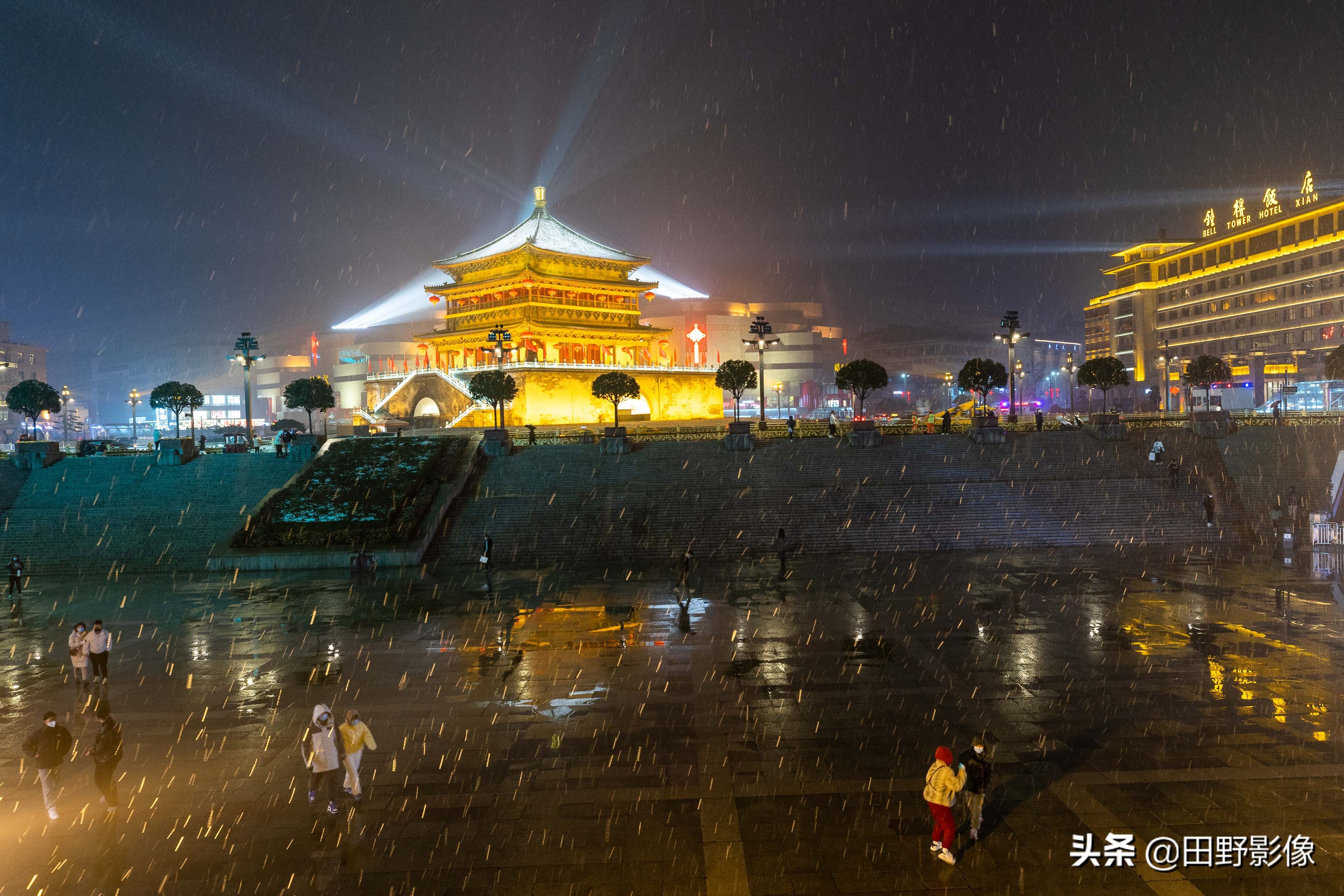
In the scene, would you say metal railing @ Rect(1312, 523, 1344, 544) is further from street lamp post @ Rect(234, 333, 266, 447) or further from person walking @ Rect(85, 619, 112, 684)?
street lamp post @ Rect(234, 333, 266, 447)

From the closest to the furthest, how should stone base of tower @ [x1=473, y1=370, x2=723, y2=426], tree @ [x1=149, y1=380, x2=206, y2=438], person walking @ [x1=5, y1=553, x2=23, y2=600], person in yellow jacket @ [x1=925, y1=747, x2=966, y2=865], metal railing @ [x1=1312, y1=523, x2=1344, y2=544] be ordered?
person in yellow jacket @ [x1=925, y1=747, x2=966, y2=865] → person walking @ [x1=5, y1=553, x2=23, y2=600] → metal railing @ [x1=1312, y1=523, x2=1344, y2=544] → tree @ [x1=149, y1=380, x2=206, y2=438] → stone base of tower @ [x1=473, y1=370, x2=723, y2=426]

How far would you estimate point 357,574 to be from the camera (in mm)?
23125

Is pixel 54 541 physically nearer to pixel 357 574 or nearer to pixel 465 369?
pixel 357 574

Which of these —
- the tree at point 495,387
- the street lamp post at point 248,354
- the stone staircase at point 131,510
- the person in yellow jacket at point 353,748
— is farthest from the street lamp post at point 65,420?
the person in yellow jacket at point 353,748

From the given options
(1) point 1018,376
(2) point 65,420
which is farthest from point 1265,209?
(2) point 65,420

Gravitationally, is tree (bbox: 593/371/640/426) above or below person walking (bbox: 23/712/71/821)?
above

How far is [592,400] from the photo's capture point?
5375 centimetres

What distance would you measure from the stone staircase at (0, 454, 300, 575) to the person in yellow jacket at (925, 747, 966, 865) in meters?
24.2

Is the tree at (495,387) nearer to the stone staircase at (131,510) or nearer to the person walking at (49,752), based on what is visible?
the stone staircase at (131,510)

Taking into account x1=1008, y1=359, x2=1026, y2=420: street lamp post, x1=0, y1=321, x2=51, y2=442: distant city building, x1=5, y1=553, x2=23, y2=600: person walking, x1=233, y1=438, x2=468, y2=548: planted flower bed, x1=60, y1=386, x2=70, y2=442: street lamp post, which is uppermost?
x1=0, y1=321, x2=51, y2=442: distant city building

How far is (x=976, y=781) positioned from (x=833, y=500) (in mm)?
20362

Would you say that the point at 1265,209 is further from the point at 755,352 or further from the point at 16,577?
the point at 16,577

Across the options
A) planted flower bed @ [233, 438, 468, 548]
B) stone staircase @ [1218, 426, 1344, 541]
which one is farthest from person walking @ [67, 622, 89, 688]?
stone staircase @ [1218, 426, 1344, 541]

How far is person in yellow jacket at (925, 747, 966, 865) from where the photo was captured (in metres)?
7.35
